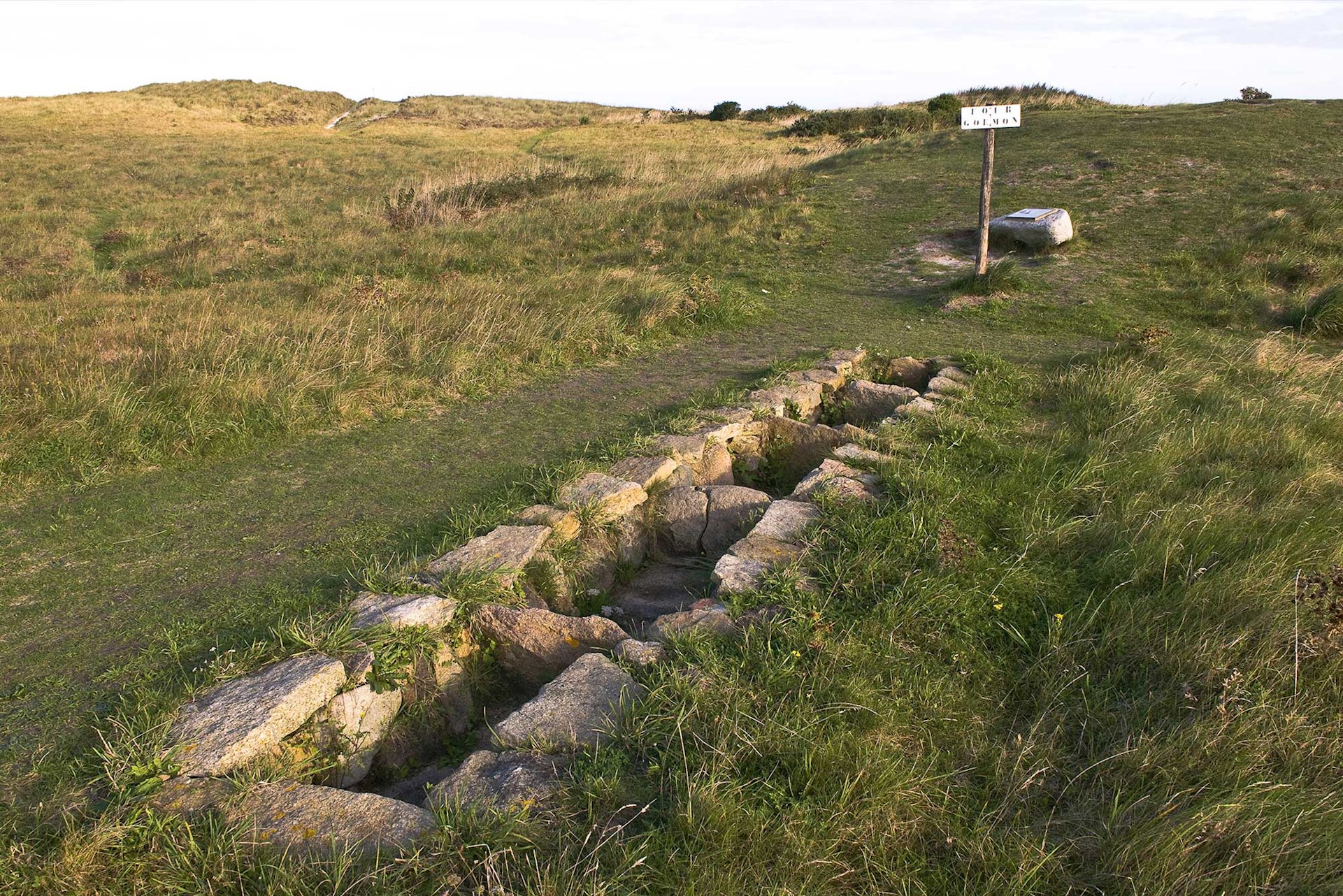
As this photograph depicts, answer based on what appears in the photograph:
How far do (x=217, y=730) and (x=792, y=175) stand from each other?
14611 mm

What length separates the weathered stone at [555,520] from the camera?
4176 millimetres

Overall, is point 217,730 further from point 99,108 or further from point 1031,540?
point 99,108

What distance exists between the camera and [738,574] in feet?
12.1

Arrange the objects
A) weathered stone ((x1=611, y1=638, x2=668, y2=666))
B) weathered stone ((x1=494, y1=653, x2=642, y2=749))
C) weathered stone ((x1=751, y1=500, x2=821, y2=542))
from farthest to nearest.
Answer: weathered stone ((x1=751, y1=500, x2=821, y2=542)) → weathered stone ((x1=611, y1=638, x2=668, y2=666)) → weathered stone ((x1=494, y1=653, x2=642, y2=749))

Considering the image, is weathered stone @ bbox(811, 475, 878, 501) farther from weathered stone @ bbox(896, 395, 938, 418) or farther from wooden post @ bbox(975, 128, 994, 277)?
wooden post @ bbox(975, 128, 994, 277)

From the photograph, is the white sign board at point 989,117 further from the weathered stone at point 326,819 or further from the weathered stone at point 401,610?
the weathered stone at point 326,819

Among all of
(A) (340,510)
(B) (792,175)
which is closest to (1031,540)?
(A) (340,510)

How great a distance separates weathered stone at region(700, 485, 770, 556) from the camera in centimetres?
→ 463

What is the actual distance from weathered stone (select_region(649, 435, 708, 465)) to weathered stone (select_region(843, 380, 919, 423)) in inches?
65.9

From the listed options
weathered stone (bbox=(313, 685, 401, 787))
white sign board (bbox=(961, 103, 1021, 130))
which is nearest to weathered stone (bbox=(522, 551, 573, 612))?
weathered stone (bbox=(313, 685, 401, 787))

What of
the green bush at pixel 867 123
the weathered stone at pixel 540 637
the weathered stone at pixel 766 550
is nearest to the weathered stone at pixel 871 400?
the weathered stone at pixel 766 550

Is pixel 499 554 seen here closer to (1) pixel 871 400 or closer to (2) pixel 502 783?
(2) pixel 502 783

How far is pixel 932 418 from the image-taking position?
5.46m

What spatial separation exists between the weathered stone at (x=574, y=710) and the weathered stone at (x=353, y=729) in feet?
1.69
